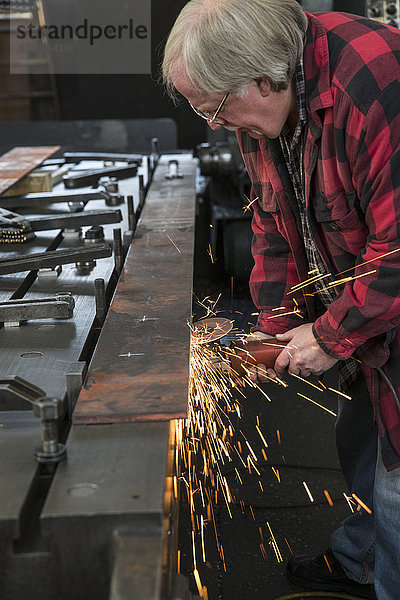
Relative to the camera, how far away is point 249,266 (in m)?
4.43

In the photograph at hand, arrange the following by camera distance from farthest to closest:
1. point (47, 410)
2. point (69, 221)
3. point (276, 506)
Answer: point (276, 506) < point (69, 221) < point (47, 410)

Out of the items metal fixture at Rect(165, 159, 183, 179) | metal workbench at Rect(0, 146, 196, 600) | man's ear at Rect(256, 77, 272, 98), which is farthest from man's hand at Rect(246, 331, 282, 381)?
metal fixture at Rect(165, 159, 183, 179)

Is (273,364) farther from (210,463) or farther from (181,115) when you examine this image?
(181,115)

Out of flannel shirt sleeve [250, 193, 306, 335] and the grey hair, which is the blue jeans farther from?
the grey hair

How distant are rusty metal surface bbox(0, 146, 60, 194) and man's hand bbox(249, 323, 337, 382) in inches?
58.6

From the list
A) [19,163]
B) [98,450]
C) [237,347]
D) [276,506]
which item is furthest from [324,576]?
[19,163]

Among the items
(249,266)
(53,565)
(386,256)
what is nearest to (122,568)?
(53,565)

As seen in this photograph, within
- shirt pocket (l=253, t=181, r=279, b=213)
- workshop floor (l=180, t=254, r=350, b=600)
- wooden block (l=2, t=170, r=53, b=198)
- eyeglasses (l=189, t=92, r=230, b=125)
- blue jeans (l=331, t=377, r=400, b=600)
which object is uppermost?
eyeglasses (l=189, t=92, r=230, b=125)

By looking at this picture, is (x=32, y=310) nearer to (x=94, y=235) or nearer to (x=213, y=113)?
(x=213, y=113)

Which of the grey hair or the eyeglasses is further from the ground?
the grey hair

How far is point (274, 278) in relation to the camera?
198cm

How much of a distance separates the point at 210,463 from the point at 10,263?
56.7 inches

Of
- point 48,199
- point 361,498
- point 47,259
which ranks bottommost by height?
point 361,498

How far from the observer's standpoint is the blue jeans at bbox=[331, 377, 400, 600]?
175 cm
